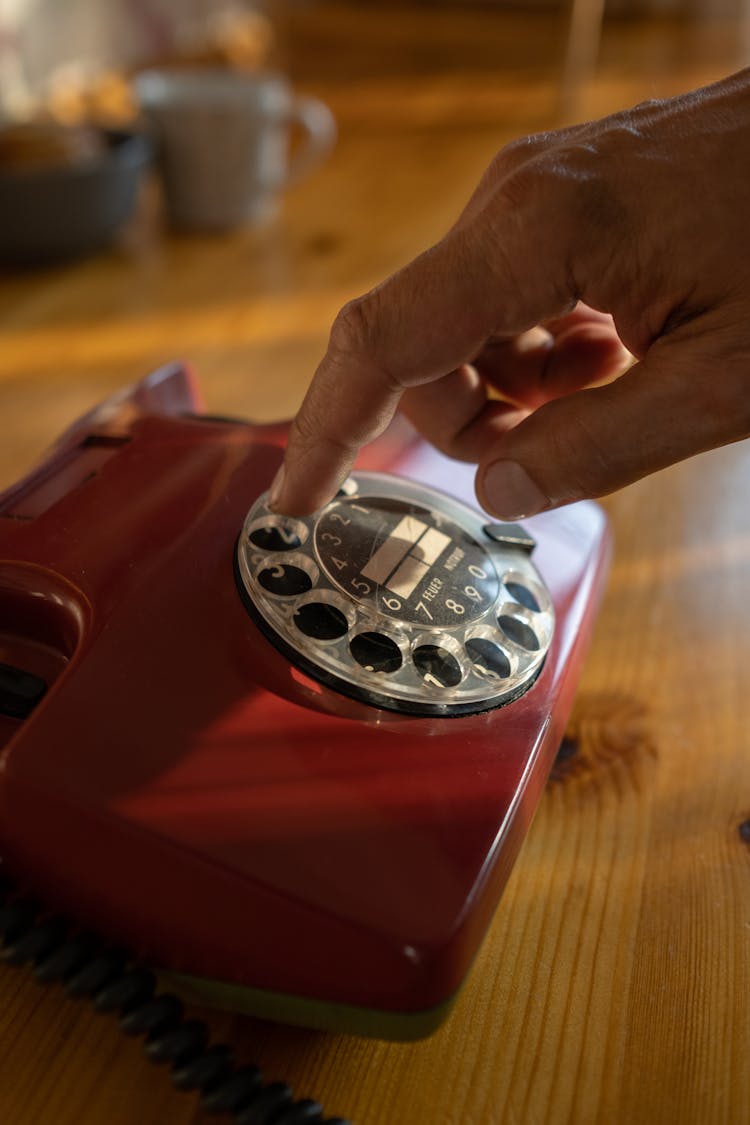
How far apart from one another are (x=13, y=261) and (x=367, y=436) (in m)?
0.68

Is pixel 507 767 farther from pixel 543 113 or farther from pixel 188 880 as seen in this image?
pixel 543 113

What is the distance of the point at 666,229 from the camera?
392 mm

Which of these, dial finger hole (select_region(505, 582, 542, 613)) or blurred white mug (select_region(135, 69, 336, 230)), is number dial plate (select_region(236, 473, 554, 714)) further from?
blurred white mug (select_region(135, 69, 336, 230))

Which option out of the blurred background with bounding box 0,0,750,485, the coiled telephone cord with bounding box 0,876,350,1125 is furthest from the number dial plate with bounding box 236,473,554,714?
the blurred background with bounding box 0,0,750,485

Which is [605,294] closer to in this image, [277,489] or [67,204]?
Result: [277,489]

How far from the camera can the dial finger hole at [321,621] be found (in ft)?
1.47

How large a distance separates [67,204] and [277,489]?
0.62m

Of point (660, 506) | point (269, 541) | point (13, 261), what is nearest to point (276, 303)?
point (13, 261)

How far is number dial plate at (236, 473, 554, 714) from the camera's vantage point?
440mm

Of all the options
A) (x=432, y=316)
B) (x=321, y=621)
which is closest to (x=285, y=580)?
(x=321, y=621)

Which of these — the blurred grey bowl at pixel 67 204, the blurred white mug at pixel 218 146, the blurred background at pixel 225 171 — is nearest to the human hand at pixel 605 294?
the blurred background at pixel 225 171

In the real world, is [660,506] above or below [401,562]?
below

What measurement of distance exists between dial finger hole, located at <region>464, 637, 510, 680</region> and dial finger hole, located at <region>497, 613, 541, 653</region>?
1 centimetres

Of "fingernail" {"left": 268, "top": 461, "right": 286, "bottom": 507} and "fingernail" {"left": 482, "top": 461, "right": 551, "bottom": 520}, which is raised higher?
"fingernail" {"left": 482, "top": 461, "right": 551, "bottom": 520}
